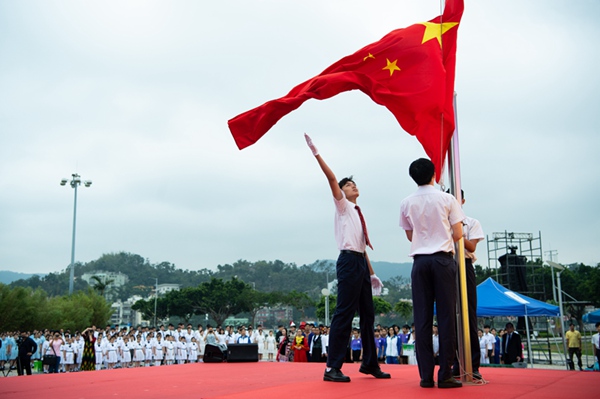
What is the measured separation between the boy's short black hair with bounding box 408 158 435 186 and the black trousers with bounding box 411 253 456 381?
572 mm

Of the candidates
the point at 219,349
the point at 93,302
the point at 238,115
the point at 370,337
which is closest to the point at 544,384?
the point at 370,337

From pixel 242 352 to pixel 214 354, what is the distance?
1.70 feet

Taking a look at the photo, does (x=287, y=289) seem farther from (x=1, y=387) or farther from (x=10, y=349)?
(x=1, y=387)

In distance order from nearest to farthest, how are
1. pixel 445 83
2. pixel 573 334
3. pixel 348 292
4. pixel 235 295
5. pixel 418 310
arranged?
pixel 418 310 → pixel 348 292 → pixel 445 83 → pixel 573 334 → pixel 235 295

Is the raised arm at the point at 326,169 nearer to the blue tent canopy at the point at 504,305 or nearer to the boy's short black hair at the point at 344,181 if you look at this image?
the boy's short black hair at the point at 344,181

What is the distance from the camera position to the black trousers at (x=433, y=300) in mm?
3926

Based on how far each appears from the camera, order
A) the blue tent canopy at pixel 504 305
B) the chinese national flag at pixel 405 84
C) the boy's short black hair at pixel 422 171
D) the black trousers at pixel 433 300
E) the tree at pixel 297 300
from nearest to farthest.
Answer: the black trousers at pixel 433 300, the boy's short black hair at pixel 422 171, the chinese national flag at pixel 405 84, the blue tent canopy at pixel 504 305, the tree at pixel 297 300

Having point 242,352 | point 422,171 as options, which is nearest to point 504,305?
point 242,352

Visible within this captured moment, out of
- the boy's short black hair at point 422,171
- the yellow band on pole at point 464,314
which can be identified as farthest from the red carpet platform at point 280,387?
the boy's short black hair at point 422,171

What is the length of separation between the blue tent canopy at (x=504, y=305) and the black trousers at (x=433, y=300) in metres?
11.4

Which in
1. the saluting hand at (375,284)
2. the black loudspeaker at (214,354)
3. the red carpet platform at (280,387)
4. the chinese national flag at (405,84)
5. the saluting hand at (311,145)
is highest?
the chinese national flag at (405,84)

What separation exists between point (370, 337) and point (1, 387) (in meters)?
3.32

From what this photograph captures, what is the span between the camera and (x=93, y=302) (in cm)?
3481

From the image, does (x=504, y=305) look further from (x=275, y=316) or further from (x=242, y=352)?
(x=275, y=316)
